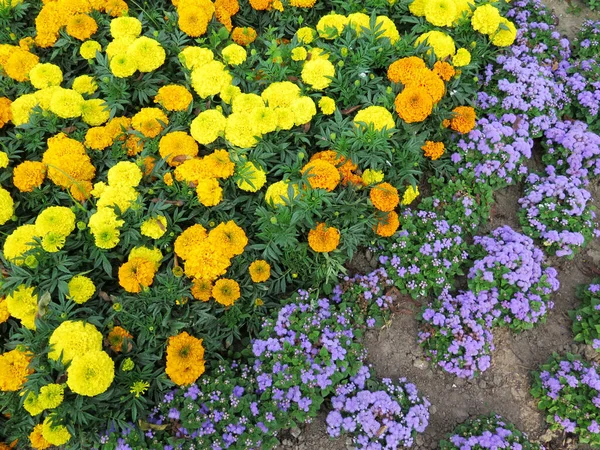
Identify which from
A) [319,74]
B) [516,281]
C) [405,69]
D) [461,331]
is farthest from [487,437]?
[319,74]

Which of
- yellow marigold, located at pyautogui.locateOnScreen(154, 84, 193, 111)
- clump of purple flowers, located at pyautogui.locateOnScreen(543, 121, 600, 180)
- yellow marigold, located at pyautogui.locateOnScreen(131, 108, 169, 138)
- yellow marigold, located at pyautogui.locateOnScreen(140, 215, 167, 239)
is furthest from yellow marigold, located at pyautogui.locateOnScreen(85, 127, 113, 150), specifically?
clump of purple flowers, located at pyautogui.locateOnScreen(543, 121, 600, 180)

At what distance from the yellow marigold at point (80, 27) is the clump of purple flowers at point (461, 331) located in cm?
366

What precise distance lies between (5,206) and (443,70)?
11.8 feet

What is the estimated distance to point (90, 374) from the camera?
114 inches

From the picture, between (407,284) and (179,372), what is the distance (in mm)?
1838

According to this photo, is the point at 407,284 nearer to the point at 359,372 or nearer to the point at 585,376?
the point at 359,372

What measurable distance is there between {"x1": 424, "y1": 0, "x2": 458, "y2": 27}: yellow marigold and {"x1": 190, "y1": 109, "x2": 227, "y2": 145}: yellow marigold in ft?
7.07

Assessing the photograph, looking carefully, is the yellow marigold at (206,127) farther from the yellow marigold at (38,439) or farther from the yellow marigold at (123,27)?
the yellow marigold at (38,439)

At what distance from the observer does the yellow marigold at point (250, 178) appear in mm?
3527

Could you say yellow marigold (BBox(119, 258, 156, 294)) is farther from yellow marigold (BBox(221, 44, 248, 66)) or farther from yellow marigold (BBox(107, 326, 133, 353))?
yellow marigold (BBox(221, 44, 248, 66))

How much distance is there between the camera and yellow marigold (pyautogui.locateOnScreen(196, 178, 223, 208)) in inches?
133

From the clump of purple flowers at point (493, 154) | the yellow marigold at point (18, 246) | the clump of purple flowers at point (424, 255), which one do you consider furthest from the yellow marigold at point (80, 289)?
the clump of purple flowers at point (493, 154)

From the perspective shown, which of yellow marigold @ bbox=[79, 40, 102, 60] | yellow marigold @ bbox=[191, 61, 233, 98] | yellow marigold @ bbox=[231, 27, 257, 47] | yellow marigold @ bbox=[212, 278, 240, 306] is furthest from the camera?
yellow marigold @ bbox=[231, 27, 257, 47]

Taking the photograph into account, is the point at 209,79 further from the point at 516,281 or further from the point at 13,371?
the point at 516,281
